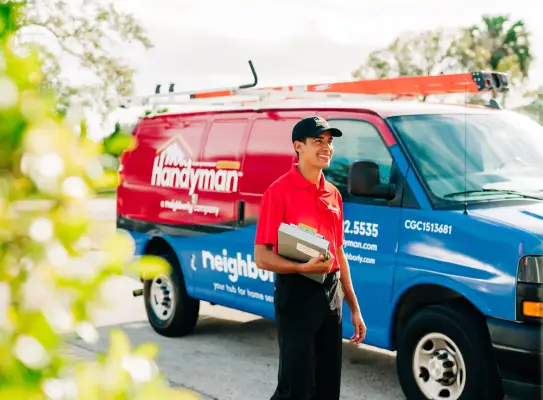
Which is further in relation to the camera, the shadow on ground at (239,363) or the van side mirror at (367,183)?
the shadow on ground at (239,363)

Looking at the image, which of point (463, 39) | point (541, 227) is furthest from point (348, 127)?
point (463, 39)

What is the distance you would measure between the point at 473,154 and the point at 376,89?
2360mm

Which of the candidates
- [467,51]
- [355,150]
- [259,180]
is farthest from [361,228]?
[467,51]

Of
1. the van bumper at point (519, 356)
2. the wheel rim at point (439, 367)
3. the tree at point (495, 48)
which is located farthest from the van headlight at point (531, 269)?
the tree at point (495, 48)

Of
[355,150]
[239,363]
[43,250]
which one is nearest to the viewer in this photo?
[43,250]

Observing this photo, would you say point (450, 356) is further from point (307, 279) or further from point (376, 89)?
point (376, 89)

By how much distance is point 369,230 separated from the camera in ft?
17.9

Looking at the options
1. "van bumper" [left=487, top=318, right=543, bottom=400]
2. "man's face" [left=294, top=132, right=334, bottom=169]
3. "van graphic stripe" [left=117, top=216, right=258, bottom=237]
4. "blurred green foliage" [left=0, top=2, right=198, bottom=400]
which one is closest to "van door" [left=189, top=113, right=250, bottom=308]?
"van graphic stripe" [left=117, top=216, right=258, bottom=237]

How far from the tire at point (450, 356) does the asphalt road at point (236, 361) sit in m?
0.71

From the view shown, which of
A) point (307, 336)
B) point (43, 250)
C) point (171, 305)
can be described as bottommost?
point (171, 305)

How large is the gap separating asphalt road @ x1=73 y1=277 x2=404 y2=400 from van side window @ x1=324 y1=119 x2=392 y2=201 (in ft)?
5.02

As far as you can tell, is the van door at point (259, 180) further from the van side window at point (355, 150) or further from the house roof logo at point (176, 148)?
the house roof logo at point (176, 148)

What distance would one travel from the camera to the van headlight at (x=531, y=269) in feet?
14.8

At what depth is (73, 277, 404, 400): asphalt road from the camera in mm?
5957
